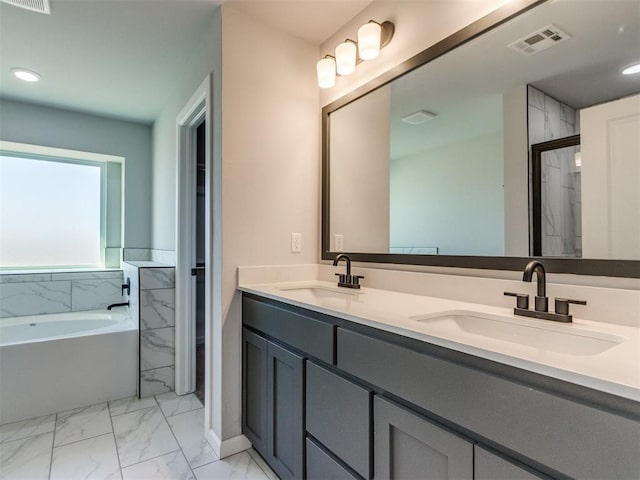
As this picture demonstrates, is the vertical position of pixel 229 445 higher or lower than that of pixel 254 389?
lower

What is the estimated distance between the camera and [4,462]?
1.68m

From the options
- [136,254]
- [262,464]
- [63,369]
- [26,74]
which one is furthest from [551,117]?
[136,254]

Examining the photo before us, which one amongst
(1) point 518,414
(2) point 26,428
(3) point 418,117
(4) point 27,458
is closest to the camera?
(1) point 518,414

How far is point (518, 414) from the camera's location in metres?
0.67

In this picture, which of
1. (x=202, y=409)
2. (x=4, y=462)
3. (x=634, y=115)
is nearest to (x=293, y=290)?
(x=202, y=409)

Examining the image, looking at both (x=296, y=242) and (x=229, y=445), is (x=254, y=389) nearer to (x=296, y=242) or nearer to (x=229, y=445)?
(x=229, y=445)

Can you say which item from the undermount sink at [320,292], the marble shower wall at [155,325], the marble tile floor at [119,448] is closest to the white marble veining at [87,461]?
the marble tile floor at [119,448]

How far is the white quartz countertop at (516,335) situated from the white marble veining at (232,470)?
0.86 m

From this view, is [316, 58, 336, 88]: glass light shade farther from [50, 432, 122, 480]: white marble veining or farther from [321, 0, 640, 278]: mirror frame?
[50, 432, 122, 480]: white marble veining

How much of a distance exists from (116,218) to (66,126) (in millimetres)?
945

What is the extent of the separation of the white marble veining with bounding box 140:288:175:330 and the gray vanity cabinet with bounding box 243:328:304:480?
1061 mm

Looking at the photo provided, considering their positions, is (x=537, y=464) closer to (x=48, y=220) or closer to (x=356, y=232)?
(x=356, y=232)

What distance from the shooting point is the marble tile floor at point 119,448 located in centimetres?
160

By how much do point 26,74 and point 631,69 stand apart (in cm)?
337
